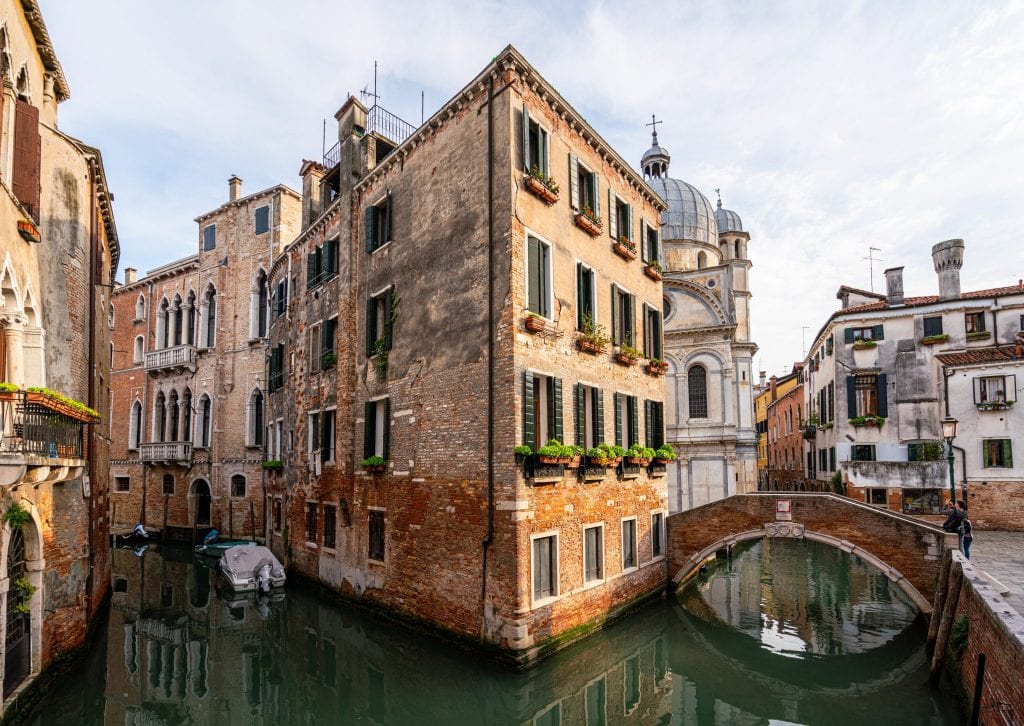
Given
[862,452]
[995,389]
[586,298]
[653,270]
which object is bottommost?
[862,452]

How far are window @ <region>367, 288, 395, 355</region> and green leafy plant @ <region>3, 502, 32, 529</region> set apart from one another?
7.69 m

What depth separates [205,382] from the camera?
28078 mm

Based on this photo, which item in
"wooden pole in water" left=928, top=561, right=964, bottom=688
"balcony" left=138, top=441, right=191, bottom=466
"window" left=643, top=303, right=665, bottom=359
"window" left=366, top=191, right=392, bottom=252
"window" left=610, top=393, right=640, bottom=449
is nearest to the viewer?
"wooden pole in water" left=928, top=561, right=964, bottom=688

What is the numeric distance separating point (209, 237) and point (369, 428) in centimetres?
1836

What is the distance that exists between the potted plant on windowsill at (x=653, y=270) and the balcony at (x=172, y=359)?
21.0 m

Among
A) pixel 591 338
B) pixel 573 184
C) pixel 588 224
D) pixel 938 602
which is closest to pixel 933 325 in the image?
pixel 938 602

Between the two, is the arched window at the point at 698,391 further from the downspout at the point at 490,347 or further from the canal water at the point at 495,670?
the downspout at the point at 490,347

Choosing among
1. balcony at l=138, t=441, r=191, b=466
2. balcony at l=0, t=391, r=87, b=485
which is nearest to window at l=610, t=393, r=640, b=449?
balcony at l=0, t=391, r=87, b=485

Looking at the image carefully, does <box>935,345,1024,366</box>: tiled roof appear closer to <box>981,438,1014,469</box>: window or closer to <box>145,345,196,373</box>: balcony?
<box>981,438,1014,469</box>: window

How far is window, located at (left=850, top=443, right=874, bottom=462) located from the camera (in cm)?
2542

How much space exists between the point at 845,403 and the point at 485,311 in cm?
1991

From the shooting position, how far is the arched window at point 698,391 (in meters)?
28.2

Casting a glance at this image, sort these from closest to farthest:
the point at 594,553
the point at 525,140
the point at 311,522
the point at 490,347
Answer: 1. the point at 490,347
2. the point at 525,140
3. the point at 594,553
4. the point at 311,522

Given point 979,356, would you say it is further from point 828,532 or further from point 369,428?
point 369,428
